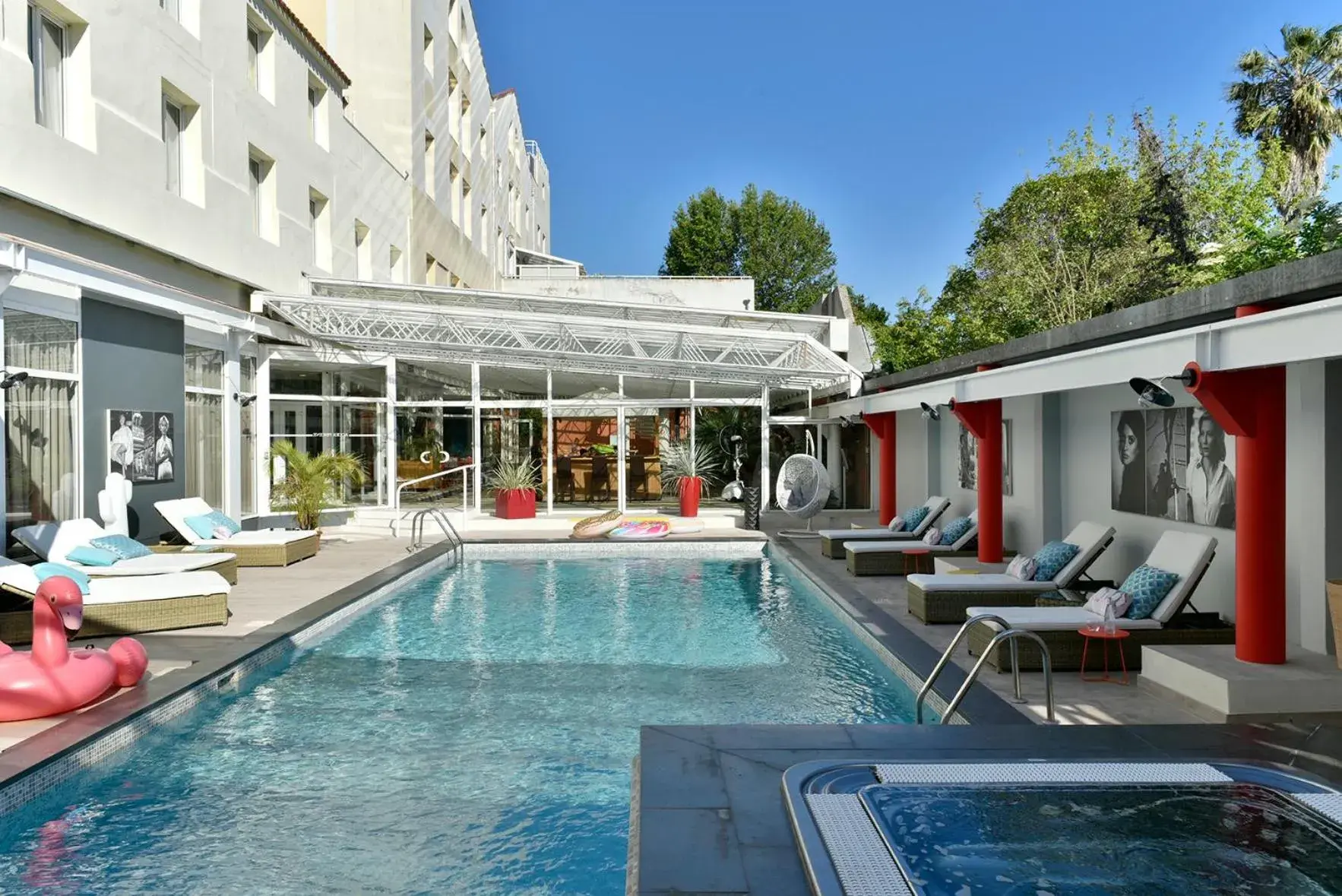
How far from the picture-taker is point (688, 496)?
18625 millimetres

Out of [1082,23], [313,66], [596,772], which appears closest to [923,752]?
[596,772]

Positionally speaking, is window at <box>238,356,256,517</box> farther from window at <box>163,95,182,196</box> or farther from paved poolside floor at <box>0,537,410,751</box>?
window at <box>163,95,182,196</box>

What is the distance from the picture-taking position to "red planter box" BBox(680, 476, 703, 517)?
18625 millimetres

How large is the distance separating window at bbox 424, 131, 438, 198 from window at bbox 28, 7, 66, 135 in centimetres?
1436

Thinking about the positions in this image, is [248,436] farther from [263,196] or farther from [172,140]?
[172,140]

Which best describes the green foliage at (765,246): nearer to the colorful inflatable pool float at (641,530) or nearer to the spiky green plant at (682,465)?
the spiky green plant at (682,465)

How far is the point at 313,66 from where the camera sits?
59.0ft

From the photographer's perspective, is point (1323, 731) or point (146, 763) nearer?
point (1323, 731)

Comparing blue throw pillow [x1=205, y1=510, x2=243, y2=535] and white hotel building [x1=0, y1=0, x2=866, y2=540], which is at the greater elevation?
white hotel building [x1=0, y1=0, x2=866, y2=540]

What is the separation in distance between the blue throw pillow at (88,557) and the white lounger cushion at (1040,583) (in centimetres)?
799

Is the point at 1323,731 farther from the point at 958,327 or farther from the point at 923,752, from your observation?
the point at 958,327

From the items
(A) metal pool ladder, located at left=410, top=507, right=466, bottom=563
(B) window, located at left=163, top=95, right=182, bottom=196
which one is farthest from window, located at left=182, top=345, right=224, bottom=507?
(A) metal pool ladder, located at left=410, top=507, right=466, bottom=563

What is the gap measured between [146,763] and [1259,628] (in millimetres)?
6930

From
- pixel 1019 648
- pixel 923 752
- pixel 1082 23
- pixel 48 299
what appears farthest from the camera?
pixel 1082 23
